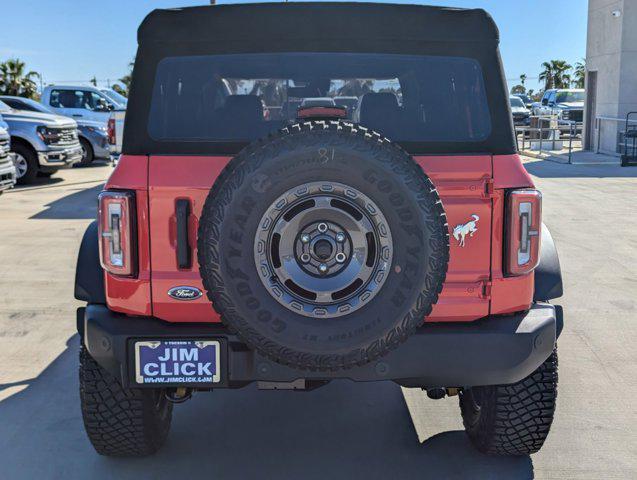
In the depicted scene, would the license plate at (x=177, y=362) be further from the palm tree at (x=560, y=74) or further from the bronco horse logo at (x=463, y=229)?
the palm tree at (x=560, y=74)

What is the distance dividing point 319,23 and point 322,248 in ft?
3.58

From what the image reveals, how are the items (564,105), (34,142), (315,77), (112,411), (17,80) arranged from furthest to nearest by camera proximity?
(17,80), (564,105), (34,142), (315,77), (112,411)

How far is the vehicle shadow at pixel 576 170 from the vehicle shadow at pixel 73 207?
353 inches

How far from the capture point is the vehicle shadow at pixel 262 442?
399cm

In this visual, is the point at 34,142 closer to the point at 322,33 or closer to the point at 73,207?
the point at 73,207

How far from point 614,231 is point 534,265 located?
765 cm

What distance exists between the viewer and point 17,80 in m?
77.8

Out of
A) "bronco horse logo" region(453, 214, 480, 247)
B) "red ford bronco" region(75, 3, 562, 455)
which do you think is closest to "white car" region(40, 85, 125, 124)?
"red ford bronco" region(75, 3, 562, 455)

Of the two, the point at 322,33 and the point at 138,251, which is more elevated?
the point at 322,33

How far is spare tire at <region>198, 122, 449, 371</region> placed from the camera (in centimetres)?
313

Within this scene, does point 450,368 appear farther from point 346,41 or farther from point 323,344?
point 346,41

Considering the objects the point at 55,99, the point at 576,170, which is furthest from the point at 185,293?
the point at 55,99

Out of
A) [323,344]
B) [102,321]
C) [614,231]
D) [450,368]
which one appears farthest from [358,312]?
[614,231]

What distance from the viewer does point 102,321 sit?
358cm
